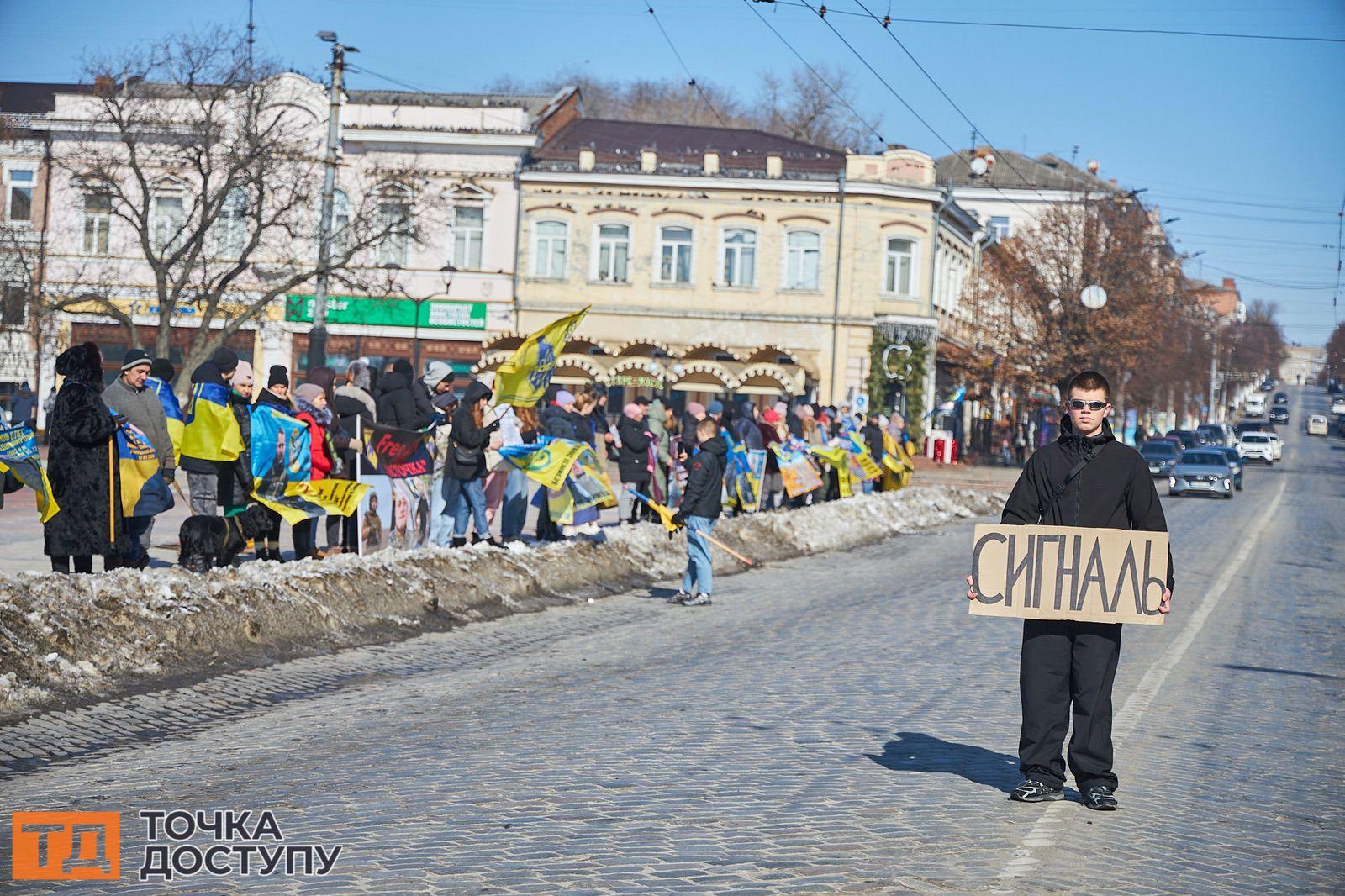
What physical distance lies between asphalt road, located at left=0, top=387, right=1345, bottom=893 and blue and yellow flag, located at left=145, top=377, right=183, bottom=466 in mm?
2410

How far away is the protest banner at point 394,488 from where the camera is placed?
48.6 ft

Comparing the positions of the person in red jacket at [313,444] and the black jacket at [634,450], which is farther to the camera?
the black jacket at [634,450]

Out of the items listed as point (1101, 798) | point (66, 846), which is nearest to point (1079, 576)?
point (1101, 798)

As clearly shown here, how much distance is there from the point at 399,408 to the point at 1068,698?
9.53 m

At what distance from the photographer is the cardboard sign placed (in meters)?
7.05

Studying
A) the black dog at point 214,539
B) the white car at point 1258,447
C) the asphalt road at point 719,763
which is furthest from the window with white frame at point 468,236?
the white car at point 1258,447

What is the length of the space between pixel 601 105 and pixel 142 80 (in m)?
52.8

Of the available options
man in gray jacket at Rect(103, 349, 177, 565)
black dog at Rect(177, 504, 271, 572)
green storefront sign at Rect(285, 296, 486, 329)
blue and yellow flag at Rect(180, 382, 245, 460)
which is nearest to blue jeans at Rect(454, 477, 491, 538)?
black dog at Rect(177, 504, 271, 572)

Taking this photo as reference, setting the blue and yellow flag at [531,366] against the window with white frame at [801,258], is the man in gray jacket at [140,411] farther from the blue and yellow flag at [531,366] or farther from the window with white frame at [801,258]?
the window with white frame at [801,258]

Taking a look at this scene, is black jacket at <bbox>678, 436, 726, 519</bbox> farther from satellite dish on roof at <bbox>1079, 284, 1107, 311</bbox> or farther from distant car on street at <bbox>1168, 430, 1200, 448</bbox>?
distant car on street at <bbox>1168, 430, 1200, 448</bbox>

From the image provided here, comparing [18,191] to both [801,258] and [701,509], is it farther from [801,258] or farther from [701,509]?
[701,509]

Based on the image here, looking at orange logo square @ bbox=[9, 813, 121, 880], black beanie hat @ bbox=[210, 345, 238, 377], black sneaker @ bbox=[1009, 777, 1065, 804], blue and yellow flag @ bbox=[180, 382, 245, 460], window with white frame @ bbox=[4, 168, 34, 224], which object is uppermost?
window with white frame @ bbox=[4, 168, 34, 224]

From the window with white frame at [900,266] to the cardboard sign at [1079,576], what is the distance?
4354 cm

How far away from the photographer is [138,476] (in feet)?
38.6
